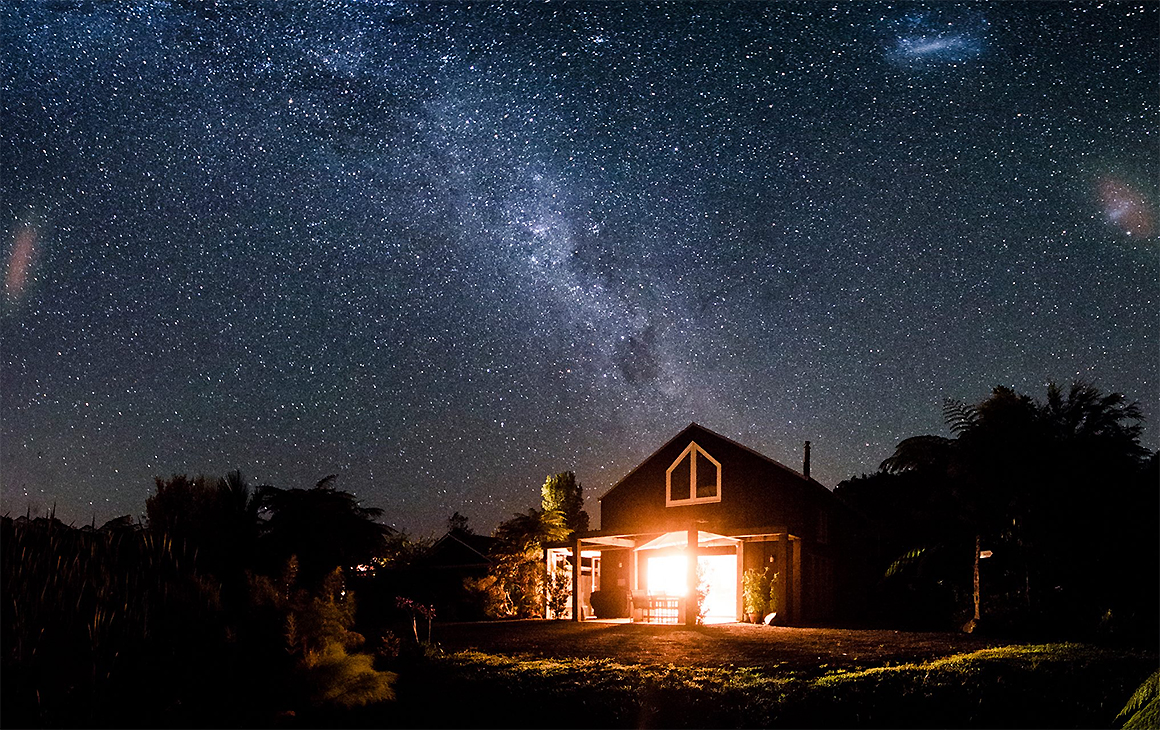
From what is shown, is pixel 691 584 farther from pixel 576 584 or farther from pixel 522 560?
pixel 522 560

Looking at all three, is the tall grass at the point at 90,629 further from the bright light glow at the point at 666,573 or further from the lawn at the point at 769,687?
the bright light glow at the point at 666,573

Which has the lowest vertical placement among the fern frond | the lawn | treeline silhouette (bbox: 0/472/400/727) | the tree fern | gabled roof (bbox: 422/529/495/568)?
gabled roof (bbox: 422/529/495/568)

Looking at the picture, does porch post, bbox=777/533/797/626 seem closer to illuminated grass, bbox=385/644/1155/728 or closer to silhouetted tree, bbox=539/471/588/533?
illuminated grass, bbox=385/644/1155/728

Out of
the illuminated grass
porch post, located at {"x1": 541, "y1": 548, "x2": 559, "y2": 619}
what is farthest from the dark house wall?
the illuminated grass

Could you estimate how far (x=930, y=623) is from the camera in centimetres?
2489

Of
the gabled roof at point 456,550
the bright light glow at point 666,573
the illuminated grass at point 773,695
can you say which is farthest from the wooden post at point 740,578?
the gabled roof at point 456,550

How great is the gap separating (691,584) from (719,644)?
613cm

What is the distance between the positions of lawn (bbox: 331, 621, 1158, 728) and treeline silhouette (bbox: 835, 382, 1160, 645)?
11.1 ft

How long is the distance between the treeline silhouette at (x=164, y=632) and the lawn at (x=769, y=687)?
0.88 m

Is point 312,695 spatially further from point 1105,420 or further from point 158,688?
point 1105,420

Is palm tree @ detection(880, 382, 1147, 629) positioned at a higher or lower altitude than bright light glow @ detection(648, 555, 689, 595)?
higher

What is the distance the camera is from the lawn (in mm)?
9438

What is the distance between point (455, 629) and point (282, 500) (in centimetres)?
545

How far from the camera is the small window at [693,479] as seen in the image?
27.0 meters
